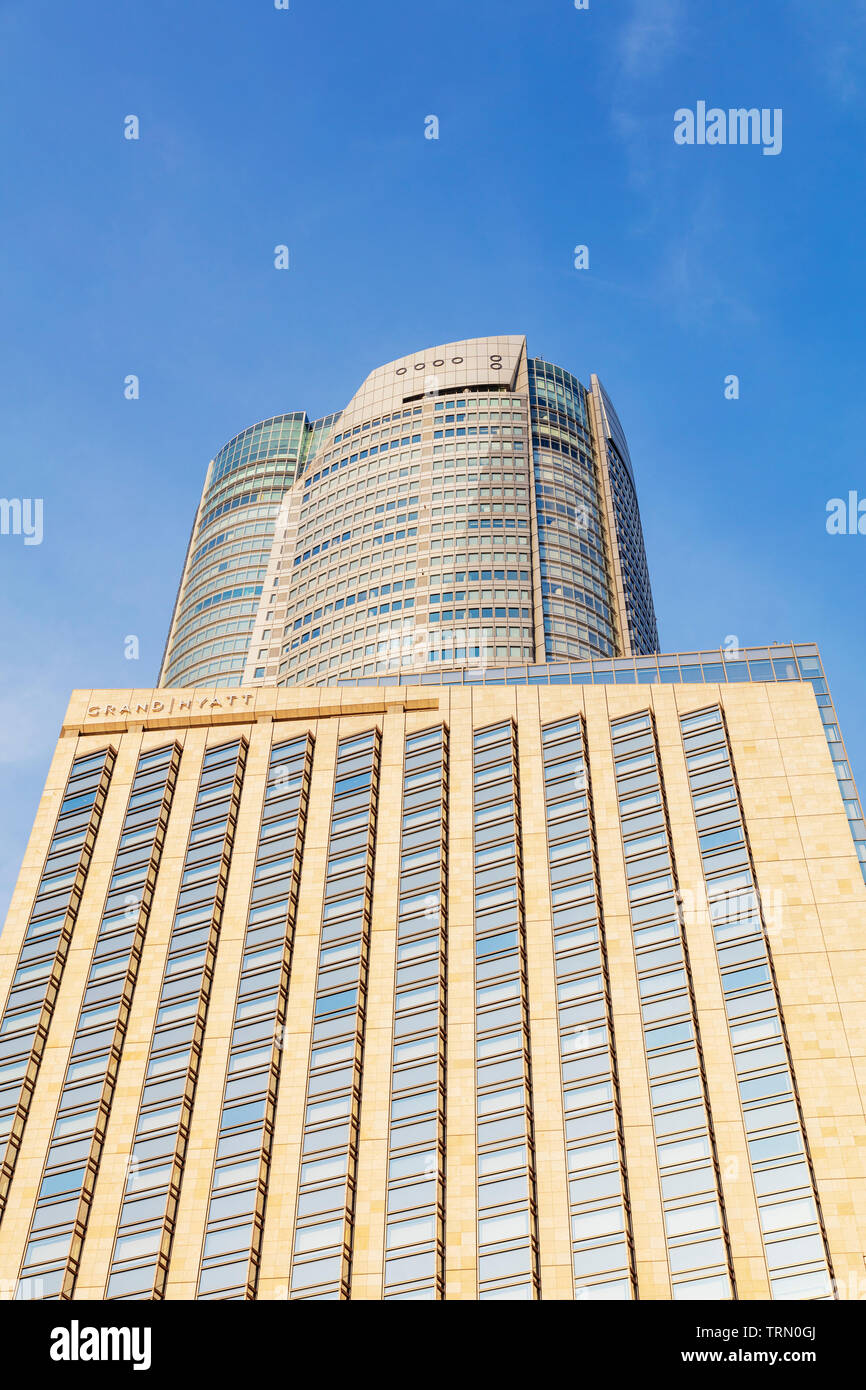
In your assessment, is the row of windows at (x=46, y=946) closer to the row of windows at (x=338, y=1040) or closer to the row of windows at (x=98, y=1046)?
the row of windows at (x=98, y=1046)

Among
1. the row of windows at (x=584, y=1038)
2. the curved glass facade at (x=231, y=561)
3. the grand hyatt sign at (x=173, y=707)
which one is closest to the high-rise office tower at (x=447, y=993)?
the row of windows at (x=584, y=1038)

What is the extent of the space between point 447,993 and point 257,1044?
10.0 m

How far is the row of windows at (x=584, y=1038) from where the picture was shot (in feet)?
183

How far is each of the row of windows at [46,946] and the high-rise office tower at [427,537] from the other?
220ft

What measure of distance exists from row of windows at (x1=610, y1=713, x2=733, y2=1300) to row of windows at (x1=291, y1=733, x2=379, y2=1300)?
14.2 m

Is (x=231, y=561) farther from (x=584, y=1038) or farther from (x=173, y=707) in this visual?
(x=584, y=1038)

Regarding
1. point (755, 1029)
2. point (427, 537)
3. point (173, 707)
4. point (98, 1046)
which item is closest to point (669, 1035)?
point (755, 1029)

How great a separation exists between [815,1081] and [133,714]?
49289 mm

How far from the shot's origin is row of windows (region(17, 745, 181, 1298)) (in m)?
59.9

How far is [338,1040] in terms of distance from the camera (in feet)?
218

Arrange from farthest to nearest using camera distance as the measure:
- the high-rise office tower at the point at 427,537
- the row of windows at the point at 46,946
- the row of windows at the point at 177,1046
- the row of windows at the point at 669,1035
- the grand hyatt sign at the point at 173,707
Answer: the high-rise office tower at the point at 427,537
the grand hyatt sign at the point at 173,707
the row of windows at the point at 46,946
the row of windows at the point at 177,1046
the row of windows at the point at 669,1035

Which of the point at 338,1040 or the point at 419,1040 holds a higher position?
the point at 338,1040

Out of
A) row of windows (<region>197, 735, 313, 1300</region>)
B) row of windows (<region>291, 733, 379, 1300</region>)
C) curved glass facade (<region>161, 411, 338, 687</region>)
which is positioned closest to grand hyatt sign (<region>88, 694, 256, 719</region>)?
row of windows (<region>197, 735, 313, 1300</region>)
